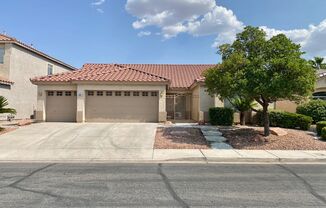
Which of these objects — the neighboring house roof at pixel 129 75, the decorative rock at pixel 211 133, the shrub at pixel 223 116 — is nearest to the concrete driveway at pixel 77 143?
the decorative rock at pixel 211 133

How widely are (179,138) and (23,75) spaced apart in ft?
59.2

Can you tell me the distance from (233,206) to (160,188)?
6.42 feet

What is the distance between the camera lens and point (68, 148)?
1411 centimetres

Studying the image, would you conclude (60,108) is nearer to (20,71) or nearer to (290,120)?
(20,71)

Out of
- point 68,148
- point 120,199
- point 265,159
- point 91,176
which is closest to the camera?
point 120,199

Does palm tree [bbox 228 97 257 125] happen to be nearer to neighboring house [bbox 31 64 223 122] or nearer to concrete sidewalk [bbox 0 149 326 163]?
neighboring house [bbox 31 64 223 122]

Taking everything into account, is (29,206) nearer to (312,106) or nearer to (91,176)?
(91,176)

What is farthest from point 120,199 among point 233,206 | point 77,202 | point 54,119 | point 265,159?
point 54,119

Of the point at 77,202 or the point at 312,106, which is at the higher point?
the point at 312,106

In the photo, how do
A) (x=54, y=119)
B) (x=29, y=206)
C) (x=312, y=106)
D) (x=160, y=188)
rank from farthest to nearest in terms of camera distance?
(x=54, y=119), (x=312, y=106), (x=160, y=188), (x=29, y=206)

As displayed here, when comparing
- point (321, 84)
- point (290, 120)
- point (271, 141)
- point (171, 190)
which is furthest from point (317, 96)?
point (171, 190)

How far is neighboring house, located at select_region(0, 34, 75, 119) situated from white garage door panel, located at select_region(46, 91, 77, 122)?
4.47 m

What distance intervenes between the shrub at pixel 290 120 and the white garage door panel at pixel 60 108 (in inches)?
544

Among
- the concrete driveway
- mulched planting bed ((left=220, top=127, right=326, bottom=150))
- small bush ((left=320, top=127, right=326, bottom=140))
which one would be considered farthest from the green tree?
the concrete driveway
